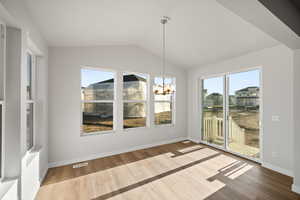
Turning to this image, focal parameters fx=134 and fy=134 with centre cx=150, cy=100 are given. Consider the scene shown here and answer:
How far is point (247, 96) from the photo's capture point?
11.3 feet

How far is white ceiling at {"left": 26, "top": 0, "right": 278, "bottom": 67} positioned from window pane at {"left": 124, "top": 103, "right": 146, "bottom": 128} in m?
1.86

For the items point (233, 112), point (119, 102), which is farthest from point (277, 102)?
point (119, 102)

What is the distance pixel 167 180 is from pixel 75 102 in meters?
2.67

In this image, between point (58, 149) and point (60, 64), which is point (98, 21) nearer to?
point (60, 64)

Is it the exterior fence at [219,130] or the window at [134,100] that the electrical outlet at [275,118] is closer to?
the exterior fence at [219,130]

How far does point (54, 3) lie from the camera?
1.77m

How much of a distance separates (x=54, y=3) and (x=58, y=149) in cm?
284

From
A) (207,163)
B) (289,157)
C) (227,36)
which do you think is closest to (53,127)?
(207,163)

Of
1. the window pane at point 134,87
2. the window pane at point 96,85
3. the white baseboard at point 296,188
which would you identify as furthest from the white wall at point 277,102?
the window pane at point 96,85

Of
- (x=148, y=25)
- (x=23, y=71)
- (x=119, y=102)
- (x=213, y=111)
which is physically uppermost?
(x=148, y=25)

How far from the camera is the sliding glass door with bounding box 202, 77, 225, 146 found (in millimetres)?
4105

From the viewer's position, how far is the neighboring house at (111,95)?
3.56 meters

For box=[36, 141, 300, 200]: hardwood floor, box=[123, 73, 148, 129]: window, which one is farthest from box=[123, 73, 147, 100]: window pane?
box=[36, 141, 300, 200]: hardwood floor

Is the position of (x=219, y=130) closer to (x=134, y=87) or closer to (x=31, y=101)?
(x=134, y=87)
